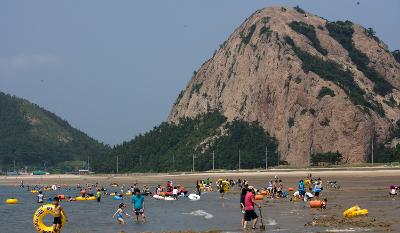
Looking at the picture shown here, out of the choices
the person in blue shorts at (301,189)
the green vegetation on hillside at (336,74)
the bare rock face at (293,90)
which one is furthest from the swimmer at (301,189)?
the green vegetation on hillside at (336,74)

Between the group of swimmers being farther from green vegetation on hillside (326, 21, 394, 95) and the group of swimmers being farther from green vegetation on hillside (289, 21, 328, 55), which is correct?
green vegetation on hillside (289, 21, 328, 55)

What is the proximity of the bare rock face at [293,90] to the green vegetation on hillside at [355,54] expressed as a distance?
107cm

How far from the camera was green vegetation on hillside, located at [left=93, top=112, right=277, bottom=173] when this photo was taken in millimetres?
135000

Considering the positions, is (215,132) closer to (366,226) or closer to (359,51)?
(359,51)

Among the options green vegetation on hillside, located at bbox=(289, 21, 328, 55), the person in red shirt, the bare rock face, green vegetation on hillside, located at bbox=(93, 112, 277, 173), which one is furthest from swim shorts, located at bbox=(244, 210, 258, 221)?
green vegetation on hillside, located at bbox=(289, 21, 328, 55)

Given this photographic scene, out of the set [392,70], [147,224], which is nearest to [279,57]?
[392,70]

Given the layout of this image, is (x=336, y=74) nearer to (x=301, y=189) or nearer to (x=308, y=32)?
(x=308, y=32)

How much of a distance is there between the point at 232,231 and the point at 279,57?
11783cm

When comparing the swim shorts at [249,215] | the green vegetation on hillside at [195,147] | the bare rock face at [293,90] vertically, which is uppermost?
the bare rock face at [293,90]

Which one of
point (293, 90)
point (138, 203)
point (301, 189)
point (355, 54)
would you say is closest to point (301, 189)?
point (301, 189)

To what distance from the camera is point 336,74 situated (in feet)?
478

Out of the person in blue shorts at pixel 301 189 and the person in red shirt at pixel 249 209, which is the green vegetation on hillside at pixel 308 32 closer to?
the person in blue shorts at pixel 301 189

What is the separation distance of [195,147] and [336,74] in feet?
112

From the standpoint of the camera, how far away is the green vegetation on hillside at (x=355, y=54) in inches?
5960
